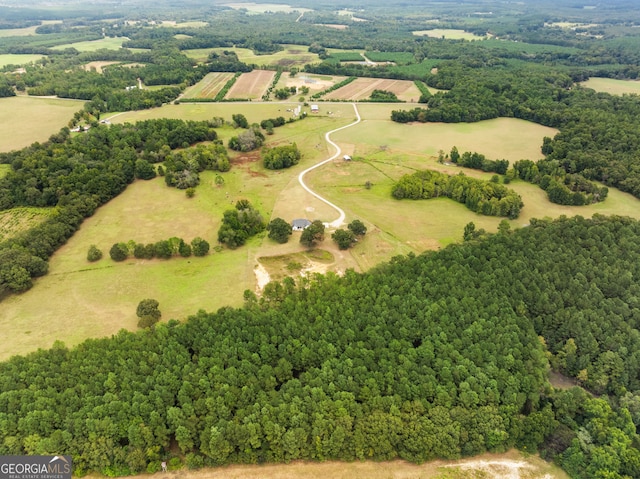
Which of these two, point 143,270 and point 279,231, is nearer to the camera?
point 143,270

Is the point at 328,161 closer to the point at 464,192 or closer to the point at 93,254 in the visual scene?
the point at 464,192

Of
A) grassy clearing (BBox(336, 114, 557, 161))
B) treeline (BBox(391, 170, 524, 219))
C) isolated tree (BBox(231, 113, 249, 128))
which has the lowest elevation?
treeline (BBox(391, 170, 524, 219))

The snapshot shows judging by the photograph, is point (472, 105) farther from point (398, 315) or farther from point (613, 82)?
point (398, 315)

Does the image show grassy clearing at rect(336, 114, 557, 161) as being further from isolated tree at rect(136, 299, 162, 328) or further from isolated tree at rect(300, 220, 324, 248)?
isolated tree at rect(136, 299, 162, 328)

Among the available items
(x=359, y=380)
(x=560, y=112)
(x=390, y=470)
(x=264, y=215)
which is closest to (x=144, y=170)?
(x=264, y=215)

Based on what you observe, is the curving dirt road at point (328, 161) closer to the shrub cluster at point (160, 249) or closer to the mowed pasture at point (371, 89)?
the mowed pasture at point (371, 89)

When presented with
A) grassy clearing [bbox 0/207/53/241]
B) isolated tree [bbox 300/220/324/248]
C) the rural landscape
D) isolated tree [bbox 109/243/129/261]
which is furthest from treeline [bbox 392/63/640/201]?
grassy clearing [bbox 0/207/53/241]
